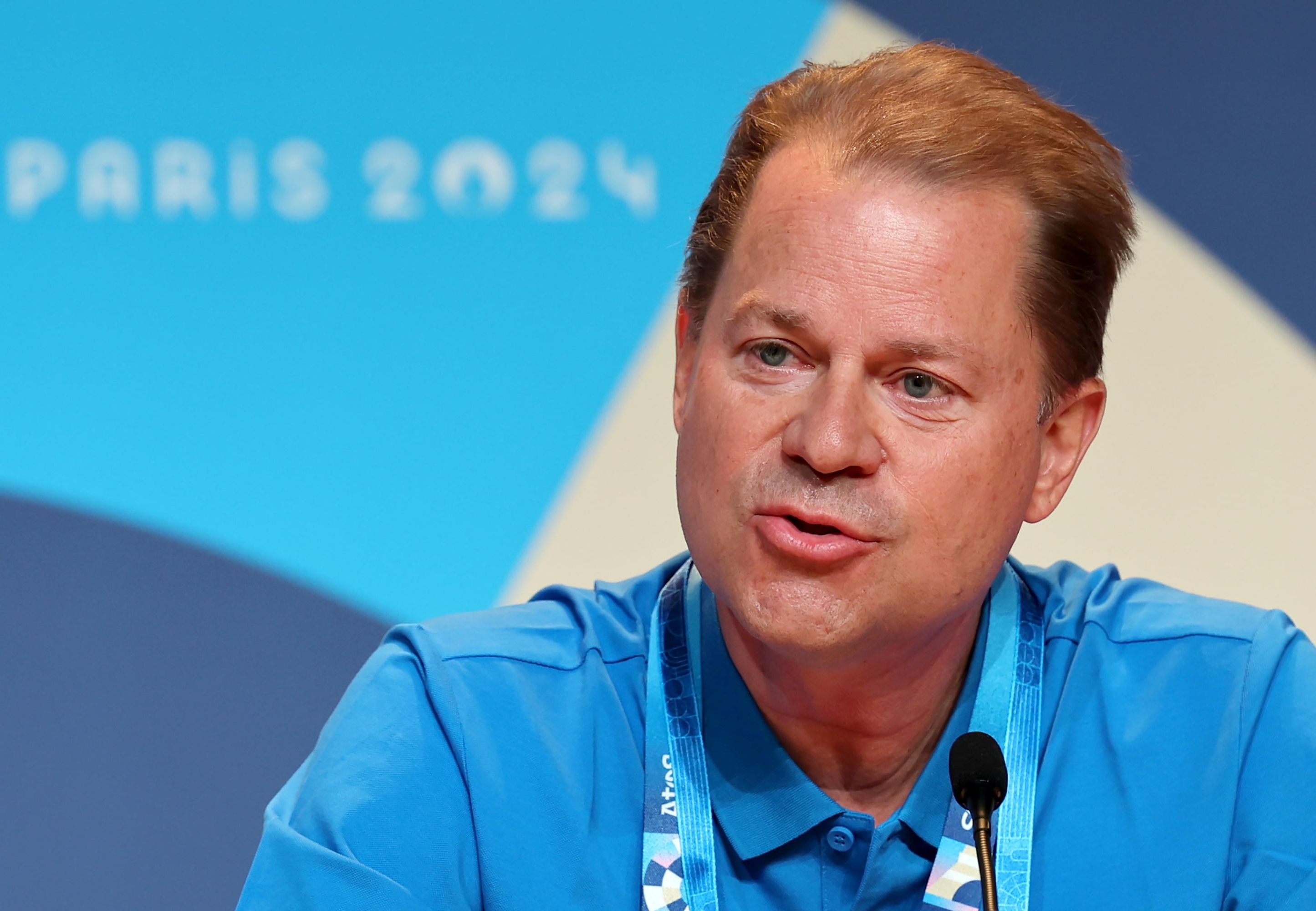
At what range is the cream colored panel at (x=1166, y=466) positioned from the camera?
2551 mm

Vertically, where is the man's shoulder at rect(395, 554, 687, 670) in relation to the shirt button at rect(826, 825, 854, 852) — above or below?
above

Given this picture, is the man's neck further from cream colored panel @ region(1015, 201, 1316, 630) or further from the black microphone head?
cream colored panel @ region(1015, 201, 1316, 630)

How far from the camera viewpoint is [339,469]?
249cm

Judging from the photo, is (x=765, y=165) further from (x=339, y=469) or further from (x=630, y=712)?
(x=339, y=469)

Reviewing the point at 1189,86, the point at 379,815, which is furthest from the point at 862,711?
the point at 1189,86

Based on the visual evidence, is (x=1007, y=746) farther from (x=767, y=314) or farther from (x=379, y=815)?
(x=379, y=815)

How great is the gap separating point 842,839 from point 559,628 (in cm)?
37

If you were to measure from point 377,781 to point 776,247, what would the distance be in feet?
2.04

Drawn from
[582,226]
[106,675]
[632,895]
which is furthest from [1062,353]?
[106,675]

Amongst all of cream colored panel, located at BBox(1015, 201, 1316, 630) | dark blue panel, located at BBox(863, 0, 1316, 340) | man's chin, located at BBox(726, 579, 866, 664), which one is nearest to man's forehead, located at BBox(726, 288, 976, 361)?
man's chin, located at BBox(726, 579, 866, 664)

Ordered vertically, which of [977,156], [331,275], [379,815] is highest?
[977,156]

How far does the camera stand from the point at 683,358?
1.49 metres

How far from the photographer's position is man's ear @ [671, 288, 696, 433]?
147cm

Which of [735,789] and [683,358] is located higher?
[683,358]
